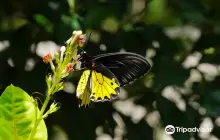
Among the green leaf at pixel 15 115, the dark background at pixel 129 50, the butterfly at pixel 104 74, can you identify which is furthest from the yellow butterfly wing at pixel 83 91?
the dark background at pixel 129 50

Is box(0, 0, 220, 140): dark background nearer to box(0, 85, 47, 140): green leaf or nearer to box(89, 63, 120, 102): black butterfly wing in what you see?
box(89, 63, 120, 102): black butterfly wing

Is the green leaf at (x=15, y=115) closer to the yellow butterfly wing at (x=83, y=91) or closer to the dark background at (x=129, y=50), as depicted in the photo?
the yellow butterfly wing at (x=83, y=91)

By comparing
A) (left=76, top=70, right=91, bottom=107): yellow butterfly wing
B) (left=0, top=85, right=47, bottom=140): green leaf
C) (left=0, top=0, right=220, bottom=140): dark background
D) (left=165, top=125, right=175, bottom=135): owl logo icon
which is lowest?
(left=165, top=125, right=175, bottom=135): owl logo icon

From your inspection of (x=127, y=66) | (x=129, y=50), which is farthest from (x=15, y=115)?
(x=129, y=50)

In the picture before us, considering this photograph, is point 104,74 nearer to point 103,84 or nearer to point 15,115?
point 103,84

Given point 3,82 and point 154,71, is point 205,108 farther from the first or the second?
point 3,82

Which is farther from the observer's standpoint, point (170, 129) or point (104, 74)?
point (170, 129)

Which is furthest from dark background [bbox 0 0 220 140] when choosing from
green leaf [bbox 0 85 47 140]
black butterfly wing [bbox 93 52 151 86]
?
green leaf [bbox 0 85 47 140]
